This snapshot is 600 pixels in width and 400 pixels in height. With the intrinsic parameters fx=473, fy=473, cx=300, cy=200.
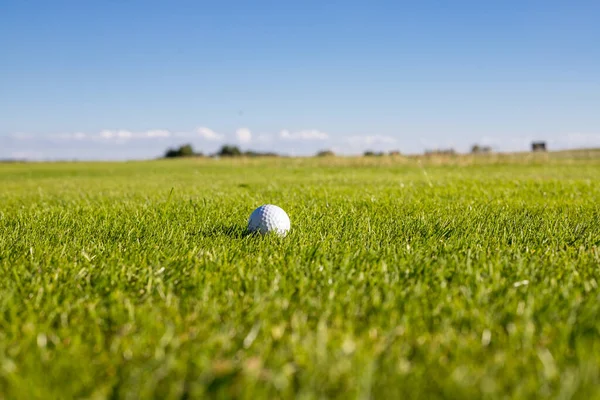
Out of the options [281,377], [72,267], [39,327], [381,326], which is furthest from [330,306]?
[72,267]

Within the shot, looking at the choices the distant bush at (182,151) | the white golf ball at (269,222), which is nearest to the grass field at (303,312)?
the white golf ball at (269,222)

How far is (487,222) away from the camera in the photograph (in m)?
4.14

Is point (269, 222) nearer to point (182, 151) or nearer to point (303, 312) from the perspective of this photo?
point (303, 312)

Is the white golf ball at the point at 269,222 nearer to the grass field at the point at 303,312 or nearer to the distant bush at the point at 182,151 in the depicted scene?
the grass field at the point at 303,312

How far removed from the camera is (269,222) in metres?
3.58

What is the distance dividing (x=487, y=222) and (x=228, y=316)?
295 cm

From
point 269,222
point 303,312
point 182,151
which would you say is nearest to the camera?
point 303,312

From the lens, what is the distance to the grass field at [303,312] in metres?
1.39

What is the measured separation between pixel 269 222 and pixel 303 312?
5.48 feet

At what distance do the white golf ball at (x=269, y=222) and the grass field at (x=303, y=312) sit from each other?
0.15 meters

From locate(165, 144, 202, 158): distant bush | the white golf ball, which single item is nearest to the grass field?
the white golf ball

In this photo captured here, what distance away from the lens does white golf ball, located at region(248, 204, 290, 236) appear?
357 centimetres

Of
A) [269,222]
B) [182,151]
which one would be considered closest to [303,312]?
[269,222]

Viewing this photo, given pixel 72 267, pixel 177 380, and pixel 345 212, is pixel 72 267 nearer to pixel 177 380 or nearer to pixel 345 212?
pixel 177 380
